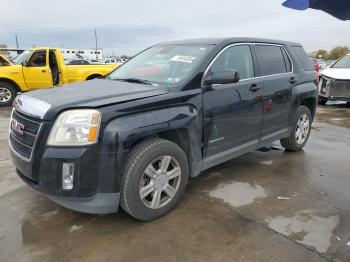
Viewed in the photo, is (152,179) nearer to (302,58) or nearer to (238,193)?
(238,193)

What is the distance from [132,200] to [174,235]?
1.61 feet

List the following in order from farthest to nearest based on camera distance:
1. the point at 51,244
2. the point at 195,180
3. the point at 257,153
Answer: the point at 257,153 < the point at 195,180 < the point at 51,244

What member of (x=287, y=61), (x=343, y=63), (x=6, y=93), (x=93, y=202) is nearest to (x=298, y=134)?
(x=287, y=61)

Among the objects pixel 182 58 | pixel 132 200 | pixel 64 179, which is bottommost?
pixel 132 200

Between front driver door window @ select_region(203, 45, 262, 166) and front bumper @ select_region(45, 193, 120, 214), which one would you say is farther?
front driver door window @ select_region(203, 45, 262, 166)

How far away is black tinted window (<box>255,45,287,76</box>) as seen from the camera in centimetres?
472

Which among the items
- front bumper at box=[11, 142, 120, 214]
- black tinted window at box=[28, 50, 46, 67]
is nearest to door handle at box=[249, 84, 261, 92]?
front bumper at box=[11, 142, 120, 214]

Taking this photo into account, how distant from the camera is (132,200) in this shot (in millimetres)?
3209

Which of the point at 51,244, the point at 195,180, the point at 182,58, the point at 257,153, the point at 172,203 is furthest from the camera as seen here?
the point at 257,153

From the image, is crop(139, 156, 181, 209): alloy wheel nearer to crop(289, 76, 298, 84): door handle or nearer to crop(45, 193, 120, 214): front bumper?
crop(45, 193, 120, 214): front bumper

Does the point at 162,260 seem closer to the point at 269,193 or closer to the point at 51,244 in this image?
the point at 51,244

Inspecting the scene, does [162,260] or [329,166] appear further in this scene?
[329,166]

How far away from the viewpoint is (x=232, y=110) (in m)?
4.07

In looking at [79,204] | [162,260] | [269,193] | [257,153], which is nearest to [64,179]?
[79,204]
